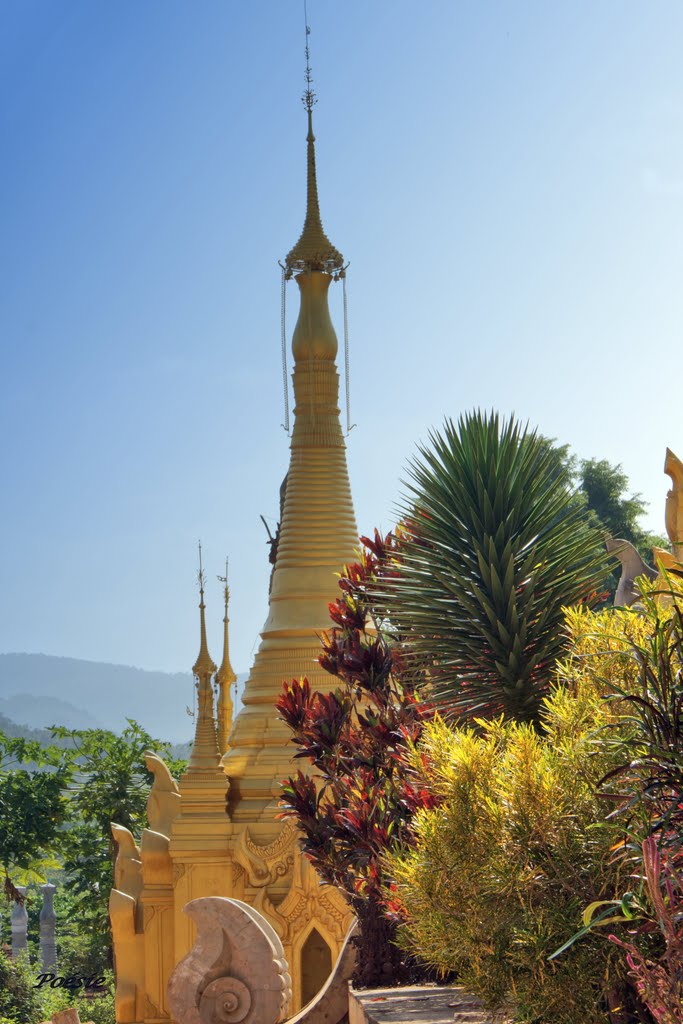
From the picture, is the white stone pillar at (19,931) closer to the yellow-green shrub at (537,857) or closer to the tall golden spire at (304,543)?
the tall golden spire at (304,543)

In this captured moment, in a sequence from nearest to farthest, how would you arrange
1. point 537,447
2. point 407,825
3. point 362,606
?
point 407,825, point 537,447, point 362,606

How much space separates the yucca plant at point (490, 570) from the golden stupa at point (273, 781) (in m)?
8.89

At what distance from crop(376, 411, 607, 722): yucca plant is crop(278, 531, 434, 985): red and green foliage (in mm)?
537

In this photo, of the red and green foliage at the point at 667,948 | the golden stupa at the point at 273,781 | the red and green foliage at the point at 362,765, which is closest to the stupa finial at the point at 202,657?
the golden stupa at the point at 273,781

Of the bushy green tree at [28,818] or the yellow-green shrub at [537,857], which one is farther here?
the bushy green tree at [28,818]

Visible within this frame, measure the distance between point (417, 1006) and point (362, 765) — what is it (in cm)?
288

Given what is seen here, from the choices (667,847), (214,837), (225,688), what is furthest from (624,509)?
(667,847)

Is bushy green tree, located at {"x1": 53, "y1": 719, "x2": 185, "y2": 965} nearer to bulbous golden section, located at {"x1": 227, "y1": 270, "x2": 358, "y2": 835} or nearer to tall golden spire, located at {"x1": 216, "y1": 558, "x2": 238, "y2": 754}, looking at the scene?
tall golden spire, located at {"x1": 216, "y1": 558, "x2": 238, "y2": 754}

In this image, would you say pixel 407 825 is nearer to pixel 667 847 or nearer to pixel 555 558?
pixel 555 558

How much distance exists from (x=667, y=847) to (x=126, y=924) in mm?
16708

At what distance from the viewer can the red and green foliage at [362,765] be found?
470 inches

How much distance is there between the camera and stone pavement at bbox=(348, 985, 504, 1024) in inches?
378

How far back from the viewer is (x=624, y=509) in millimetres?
48125

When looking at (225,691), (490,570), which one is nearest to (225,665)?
(225,691)
